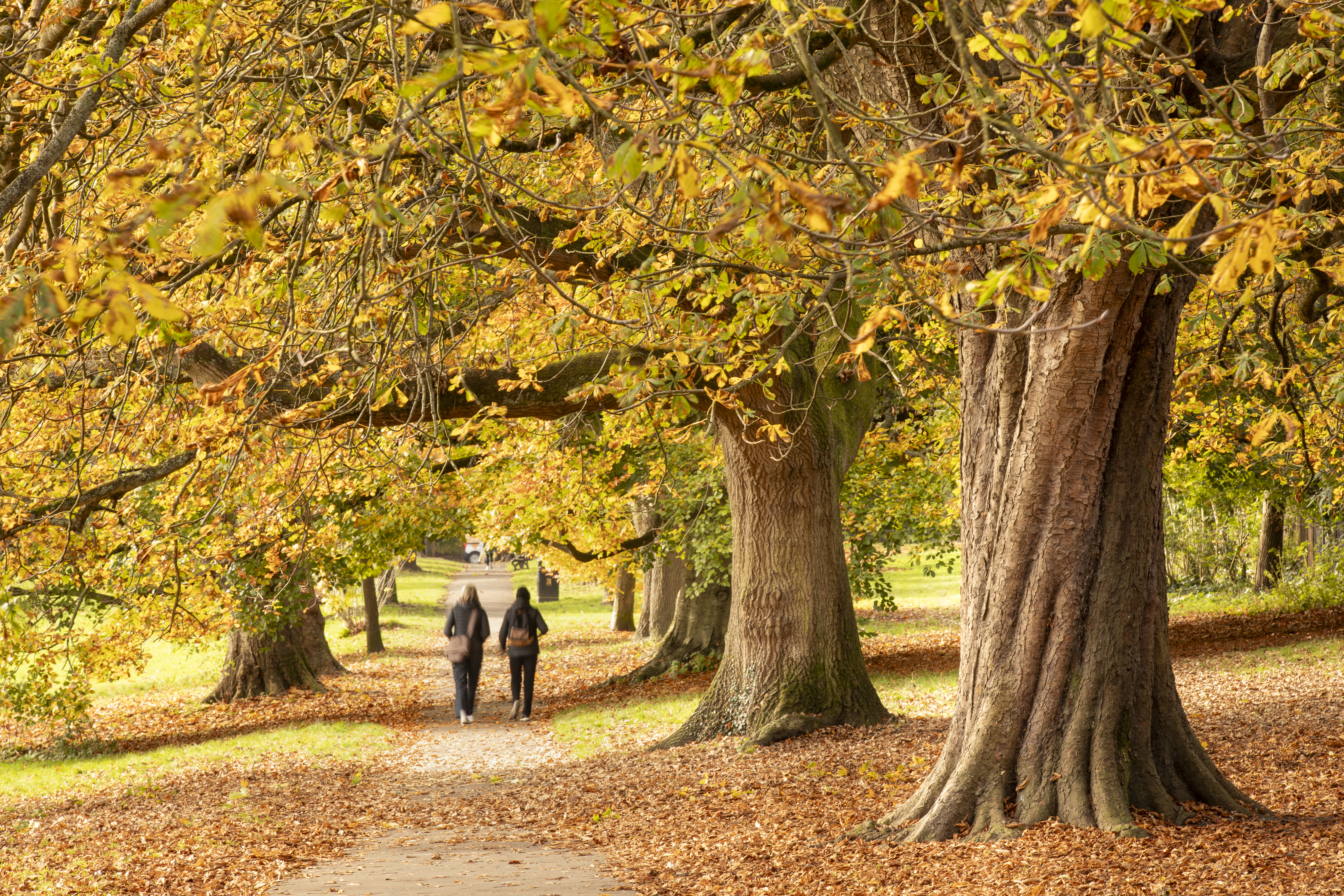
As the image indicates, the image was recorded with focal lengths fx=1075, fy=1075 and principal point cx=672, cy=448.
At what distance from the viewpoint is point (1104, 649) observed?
18.7 ft

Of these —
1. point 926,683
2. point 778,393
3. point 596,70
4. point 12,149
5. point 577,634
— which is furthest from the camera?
point 577,634

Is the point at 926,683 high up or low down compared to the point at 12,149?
down

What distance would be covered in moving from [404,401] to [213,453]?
1786 millimetres

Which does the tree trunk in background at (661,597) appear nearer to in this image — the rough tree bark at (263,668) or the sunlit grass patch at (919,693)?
the rough tree bark at (263,668)

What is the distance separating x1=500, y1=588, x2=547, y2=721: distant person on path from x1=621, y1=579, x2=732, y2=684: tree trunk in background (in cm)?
314

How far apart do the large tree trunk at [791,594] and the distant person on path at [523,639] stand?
462 cm

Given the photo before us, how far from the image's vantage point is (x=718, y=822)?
7.43 metres

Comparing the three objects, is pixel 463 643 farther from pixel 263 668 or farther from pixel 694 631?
pixel 263 668

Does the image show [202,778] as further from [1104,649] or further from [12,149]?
[1104,649]

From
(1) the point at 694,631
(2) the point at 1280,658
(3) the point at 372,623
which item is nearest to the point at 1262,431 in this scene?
(2) the point at 1280,658

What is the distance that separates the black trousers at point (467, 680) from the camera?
1480 centimetres

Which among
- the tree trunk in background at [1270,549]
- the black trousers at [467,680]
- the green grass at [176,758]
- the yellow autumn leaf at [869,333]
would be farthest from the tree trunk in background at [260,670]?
the tree trunk in background at [1270,549]

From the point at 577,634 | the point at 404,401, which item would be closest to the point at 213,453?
the point at 404,401

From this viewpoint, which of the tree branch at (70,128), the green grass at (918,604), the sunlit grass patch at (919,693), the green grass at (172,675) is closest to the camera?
the tree branch at (70,128)
